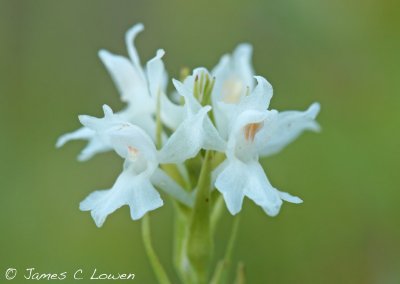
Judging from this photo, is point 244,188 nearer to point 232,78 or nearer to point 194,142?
point 194,142

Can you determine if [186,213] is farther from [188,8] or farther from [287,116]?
[188,8]

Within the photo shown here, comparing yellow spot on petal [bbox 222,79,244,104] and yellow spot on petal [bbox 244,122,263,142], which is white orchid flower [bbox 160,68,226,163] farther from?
yellow spot on petal [bbox 222,79,244,104]

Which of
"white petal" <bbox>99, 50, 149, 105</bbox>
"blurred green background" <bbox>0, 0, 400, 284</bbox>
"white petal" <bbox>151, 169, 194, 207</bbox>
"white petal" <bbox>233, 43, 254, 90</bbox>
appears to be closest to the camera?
"white petal" <bbox>151, 169, 194, 207</bbox>

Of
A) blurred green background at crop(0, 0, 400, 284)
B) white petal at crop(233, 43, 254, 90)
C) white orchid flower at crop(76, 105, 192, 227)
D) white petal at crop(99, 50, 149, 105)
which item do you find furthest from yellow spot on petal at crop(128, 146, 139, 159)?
blurred green background at crop(0, 0, 400, 284)

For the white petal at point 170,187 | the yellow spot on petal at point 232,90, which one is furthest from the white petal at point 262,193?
the yellow spot on petal at point 232,90

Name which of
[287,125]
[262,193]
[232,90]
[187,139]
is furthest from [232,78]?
[262,193]

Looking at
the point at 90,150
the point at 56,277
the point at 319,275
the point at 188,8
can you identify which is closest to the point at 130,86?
the point at 90,150
